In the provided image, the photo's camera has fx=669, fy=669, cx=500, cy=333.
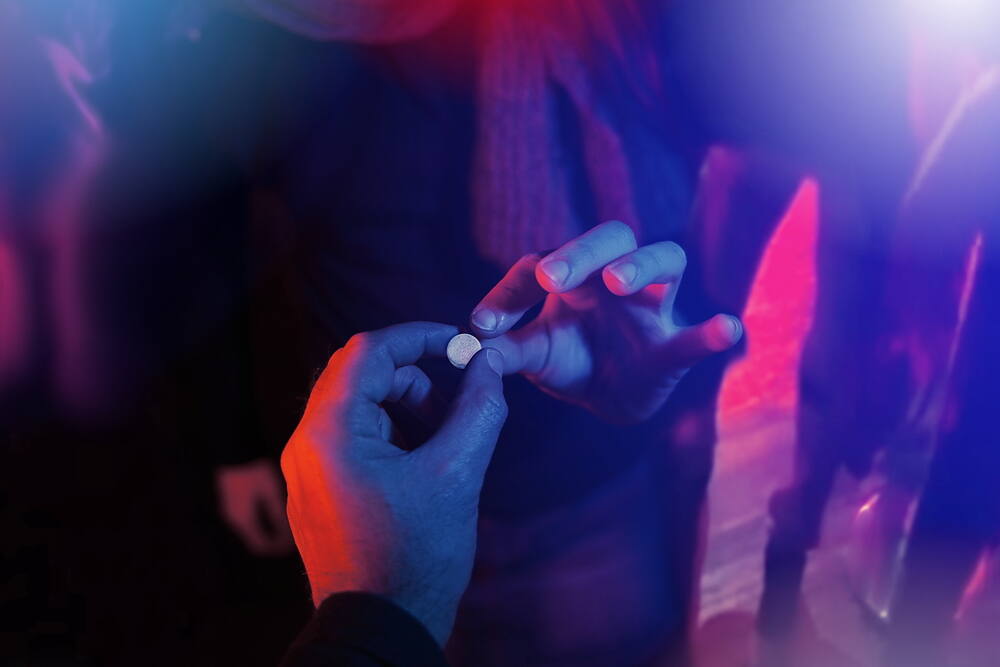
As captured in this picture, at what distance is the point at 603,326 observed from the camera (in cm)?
89

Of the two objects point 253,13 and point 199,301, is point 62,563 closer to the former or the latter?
point 199,301

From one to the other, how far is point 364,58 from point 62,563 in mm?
1288

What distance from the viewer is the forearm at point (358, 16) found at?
37.9 inches

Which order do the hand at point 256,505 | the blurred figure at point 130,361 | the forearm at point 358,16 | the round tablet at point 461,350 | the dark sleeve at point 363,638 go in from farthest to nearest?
the hand at point 256,505 < the blurred figure at point 130,361 < the forearm at point 358,16 < the round tablet at point 461,350 < the dark sleeve at point 363,638

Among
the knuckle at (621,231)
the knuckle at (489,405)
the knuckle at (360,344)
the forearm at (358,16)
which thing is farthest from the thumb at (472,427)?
the forearm at (358,16)

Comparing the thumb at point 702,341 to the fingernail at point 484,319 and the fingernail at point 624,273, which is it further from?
the fingernail at point 484,319

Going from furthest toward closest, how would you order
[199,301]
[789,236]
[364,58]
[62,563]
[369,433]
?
[62,563], [199,301], [364,58], [789,236], [369,433]

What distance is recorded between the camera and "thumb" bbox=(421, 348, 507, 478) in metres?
0.62

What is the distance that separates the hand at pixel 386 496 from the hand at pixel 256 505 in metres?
0.76

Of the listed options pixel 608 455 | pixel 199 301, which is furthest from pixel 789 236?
pixel 199 301

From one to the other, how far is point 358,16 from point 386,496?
28.5 inches

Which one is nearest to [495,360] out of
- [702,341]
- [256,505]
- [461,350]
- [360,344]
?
[461,350]

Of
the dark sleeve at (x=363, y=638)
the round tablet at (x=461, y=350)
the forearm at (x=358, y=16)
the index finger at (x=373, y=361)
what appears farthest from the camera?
the forearm at (x=358, y=16)

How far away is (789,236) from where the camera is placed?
0.94 m
